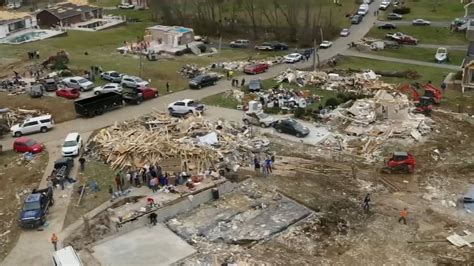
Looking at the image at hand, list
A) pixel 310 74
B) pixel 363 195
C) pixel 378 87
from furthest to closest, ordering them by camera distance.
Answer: pixel 310 74 < pixel 378 87 < pixel 363 195

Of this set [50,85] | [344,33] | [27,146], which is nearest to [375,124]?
[27,146]

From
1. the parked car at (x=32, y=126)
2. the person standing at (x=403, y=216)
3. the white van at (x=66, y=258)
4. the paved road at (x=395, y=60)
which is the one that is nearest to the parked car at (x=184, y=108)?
the parked car at (x=32, y=126)

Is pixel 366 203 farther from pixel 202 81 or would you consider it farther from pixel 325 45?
pixel 325 45

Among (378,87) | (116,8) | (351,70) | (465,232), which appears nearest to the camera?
Result: (465,232)

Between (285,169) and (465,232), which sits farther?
(285,169)

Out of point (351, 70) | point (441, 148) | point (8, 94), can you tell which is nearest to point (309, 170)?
point (441, 148)

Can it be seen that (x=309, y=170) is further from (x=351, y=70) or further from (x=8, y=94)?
(x=8, y=94)

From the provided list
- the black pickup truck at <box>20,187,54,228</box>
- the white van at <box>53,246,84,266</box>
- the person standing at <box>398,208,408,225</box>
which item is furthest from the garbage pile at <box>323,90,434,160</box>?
the white van at <box>53,246,84,266</box>
